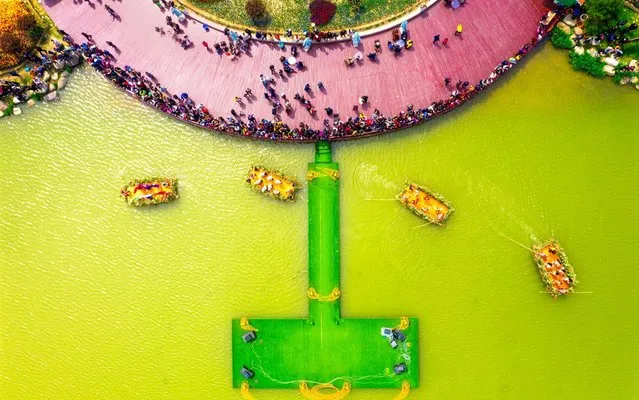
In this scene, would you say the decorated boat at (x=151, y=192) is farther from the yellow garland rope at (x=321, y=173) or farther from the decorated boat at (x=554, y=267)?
the decorated boat at (x=554, y=267)

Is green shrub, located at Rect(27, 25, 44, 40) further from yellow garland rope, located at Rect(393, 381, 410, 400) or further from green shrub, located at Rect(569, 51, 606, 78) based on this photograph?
green shrub, located at Rect(569, 51, 606, 78)

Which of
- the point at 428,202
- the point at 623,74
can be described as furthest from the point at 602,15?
the point at 428,202

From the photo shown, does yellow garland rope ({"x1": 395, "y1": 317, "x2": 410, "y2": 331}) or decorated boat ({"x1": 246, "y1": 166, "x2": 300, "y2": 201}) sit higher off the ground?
decorated boat ({"x1": 246, "y1": 166, "x2": 300, "y2": 201})

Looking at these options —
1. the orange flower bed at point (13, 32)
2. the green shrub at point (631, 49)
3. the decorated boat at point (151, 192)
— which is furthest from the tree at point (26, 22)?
the green shrub at point (631, 49)

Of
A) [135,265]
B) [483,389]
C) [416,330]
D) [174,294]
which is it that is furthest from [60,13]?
[483,389]

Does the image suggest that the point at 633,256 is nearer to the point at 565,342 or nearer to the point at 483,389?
the point at 565,342

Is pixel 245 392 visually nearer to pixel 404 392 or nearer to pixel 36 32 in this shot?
pixel 404 392

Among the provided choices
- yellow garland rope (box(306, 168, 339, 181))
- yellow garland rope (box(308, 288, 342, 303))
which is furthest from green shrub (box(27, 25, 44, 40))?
yellow garland rope (box(308, 288, 342, 303))
